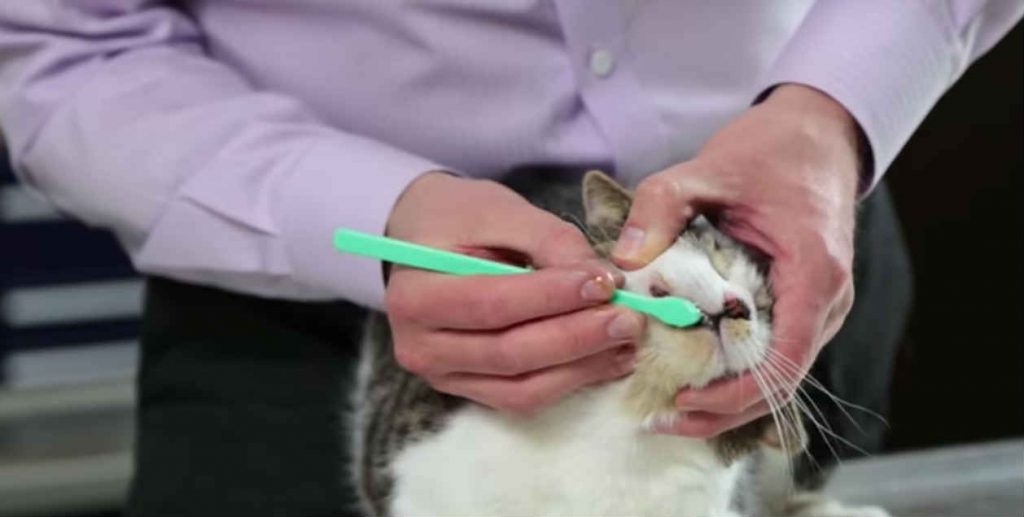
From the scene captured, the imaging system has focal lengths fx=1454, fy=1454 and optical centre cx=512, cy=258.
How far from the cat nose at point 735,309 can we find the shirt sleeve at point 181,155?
19 centimetres

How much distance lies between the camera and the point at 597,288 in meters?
0.55

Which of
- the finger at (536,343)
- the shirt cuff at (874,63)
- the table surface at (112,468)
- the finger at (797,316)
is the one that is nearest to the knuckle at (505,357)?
the finger at (536,343)

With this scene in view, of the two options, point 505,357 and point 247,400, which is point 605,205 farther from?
point 247,400

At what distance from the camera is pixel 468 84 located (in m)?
0.79

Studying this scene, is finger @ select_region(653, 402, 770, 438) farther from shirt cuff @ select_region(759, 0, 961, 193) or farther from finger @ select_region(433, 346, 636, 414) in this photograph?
shirt cuff @ select_region(759, 0, 961, 193)

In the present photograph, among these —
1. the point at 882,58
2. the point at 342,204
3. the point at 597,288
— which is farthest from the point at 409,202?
the point at 882,58

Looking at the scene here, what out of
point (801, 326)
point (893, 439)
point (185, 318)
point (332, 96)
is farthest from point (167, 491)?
point (893, 439)

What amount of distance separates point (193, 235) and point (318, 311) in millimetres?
103

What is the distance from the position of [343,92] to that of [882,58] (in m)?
0.29

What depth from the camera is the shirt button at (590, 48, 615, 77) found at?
2.56 feet

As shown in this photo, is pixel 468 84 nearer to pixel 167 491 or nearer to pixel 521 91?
pixel 521 91

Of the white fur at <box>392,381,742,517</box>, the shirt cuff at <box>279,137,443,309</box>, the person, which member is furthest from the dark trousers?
the white fur at <box>392,381,742,517</box>

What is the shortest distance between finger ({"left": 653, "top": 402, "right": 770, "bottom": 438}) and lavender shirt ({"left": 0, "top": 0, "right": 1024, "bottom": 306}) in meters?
0.19

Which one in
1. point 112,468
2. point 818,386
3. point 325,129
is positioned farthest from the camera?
point 112,468
